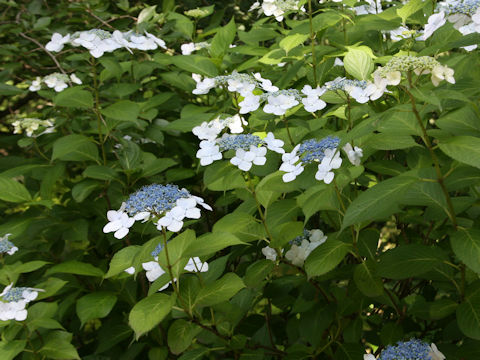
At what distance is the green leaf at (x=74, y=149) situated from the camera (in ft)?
6.66

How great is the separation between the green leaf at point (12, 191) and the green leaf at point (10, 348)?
1.77 ft

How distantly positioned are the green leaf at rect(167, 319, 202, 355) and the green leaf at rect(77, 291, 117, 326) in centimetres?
45

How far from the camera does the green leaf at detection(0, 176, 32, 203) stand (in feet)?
6.63

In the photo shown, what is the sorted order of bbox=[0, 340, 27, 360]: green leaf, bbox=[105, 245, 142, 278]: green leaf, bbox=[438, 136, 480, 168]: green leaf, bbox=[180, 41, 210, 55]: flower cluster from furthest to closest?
1. bbox=[180, 41, 210, 55]: flower cluster
2. bbox=[0, 340, 27, 360]: green leaf
3. bbox=[105, 245, 142, 278]: green leaf
4. bbox=[438, 136, 480, 168]: green leaf

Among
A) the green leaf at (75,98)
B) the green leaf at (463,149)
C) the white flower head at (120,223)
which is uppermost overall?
the green leaf at (463,149)

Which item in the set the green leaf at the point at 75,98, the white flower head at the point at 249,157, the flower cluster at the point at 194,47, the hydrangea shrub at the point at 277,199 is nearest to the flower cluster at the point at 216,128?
the hydrangea shrub at the point at 277,199

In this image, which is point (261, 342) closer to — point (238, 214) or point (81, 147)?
point (238, 214)

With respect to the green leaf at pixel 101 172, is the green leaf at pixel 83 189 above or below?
below

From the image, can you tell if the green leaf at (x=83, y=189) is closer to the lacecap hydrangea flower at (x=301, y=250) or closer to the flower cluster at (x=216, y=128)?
the flower cluster at (x=216, y=128)

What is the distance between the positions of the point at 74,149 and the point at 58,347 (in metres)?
0.72

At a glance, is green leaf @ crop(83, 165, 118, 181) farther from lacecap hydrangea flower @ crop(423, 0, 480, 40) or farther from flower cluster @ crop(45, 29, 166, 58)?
lacecap hydrangea flower @ crop(423, 0, 480, 40)

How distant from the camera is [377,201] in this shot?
115cm

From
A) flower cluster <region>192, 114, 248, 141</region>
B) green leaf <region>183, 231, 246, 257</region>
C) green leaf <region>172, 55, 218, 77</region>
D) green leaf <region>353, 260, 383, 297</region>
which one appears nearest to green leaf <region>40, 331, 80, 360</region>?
green leaf <region>183, 231, 246, 257</region>

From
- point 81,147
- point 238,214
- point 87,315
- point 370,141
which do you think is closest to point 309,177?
point 370,141
